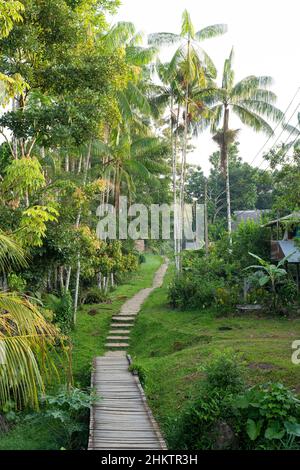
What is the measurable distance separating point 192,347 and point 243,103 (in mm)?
13080

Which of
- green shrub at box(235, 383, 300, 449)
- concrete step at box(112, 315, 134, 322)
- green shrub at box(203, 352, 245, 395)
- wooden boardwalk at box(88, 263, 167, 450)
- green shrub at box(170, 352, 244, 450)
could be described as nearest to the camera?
green shrub at box(235, 383, 300, 449)

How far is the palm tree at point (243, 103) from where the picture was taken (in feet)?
73.0

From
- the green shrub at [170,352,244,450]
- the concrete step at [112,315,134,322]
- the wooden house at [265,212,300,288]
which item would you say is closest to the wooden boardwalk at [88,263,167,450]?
the green shrub at [170,352,244,450]

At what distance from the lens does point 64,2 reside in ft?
32.0

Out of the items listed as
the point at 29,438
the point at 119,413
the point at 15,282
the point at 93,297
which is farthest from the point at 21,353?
the point at 93,297

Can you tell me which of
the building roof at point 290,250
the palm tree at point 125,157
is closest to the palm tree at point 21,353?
the building roof at point 290,250

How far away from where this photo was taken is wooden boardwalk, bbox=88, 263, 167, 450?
672cm

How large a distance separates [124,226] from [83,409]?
14.7m

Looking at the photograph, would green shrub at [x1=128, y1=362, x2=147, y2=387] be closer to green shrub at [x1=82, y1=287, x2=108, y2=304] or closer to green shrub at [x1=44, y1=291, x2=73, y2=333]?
green shrub at [x1=44, y1=291, x2=73, y2=333]

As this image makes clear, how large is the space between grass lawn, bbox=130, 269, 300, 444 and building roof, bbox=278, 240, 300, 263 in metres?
2.70

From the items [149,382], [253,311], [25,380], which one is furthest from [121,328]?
[25,380]

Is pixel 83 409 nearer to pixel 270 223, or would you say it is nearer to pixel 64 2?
pixel 64 2

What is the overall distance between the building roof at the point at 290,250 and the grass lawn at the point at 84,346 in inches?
239

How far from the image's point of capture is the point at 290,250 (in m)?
18.0
